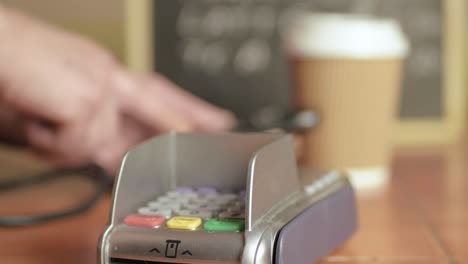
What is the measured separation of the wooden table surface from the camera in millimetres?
485

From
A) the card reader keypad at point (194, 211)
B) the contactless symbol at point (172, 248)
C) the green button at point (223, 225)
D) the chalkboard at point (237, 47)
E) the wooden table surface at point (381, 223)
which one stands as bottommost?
the wooden table surface at point (381, 223)

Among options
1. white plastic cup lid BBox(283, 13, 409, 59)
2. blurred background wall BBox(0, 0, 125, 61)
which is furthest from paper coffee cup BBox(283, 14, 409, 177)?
blurred background wall BBox(0, 0, 125, 61)

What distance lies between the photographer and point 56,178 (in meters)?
0.75

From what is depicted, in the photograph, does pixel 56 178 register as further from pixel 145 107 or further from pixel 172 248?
pixel 172 248

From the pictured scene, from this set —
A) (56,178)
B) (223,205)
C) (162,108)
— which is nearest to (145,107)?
(162,108)

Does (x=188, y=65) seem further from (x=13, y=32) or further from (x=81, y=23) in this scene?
(x=13, y=32)

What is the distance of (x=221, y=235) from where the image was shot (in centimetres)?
37

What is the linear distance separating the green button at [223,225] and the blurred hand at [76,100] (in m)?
0.29

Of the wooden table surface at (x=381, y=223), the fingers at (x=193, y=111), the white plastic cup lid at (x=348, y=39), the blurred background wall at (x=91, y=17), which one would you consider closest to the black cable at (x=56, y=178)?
the wooden table surface at (x=381, y=223)

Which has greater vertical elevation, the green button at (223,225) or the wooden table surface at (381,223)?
the green button at (223,225)

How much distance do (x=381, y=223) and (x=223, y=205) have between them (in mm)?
188

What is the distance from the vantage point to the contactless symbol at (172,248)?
0.37 m

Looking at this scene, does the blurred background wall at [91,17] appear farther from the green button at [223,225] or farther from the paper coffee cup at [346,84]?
the green button at [223,225]

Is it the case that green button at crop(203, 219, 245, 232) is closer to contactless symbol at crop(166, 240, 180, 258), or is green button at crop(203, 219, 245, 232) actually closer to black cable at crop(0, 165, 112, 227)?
contactless symbol at crop(166, 240, 180, 258)
